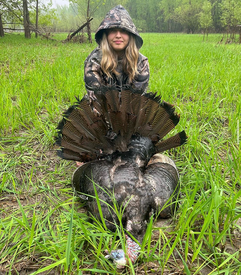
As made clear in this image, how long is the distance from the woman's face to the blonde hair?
53 millimetres

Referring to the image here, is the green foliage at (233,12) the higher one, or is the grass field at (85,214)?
the green foliage at (233,12)

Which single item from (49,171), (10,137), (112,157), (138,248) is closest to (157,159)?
(112,157)

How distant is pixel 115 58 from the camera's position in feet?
10.7

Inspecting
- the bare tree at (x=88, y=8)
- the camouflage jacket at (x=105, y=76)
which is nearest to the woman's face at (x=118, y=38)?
the camouflage jacket at (x=105, y=76)

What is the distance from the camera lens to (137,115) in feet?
5.33

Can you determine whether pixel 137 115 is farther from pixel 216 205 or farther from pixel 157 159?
pixel 216 205

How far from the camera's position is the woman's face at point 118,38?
121 inches

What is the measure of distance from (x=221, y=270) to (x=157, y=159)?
901mm

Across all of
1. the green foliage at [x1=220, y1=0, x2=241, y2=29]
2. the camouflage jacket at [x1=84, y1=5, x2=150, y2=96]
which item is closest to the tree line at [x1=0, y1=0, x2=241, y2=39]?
the green foliage at [x1=220, y1=0, x2=241, y2=29]

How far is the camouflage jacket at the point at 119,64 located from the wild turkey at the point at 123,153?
1.15 m

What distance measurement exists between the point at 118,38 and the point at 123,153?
2.09 metres

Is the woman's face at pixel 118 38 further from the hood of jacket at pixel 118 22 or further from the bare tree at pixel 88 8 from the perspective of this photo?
the bare tree at pixel 88 8

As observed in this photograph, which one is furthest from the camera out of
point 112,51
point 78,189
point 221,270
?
point 112,51

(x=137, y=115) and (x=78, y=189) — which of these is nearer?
(x=137, y=115)
